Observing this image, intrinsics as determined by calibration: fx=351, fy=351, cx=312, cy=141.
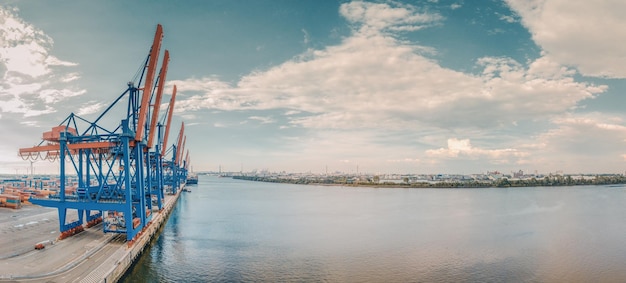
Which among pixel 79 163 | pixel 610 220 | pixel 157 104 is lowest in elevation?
pixel 610 220

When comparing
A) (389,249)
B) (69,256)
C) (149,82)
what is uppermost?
(149,82)

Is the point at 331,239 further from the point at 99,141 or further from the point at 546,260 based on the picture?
the point at 99,141

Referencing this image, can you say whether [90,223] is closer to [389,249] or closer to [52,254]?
[52,254]

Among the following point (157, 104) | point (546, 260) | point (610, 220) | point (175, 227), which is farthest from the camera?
point (610, 220)

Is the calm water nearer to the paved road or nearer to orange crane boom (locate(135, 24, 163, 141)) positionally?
the paved road

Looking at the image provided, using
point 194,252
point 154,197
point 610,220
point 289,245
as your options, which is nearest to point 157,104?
point 194,252

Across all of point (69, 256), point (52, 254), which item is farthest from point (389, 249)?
point (52, 254)

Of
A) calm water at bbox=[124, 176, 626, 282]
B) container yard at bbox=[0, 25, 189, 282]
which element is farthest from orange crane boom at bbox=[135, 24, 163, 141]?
calm water at bbox=[124, 176, 626, 282]
